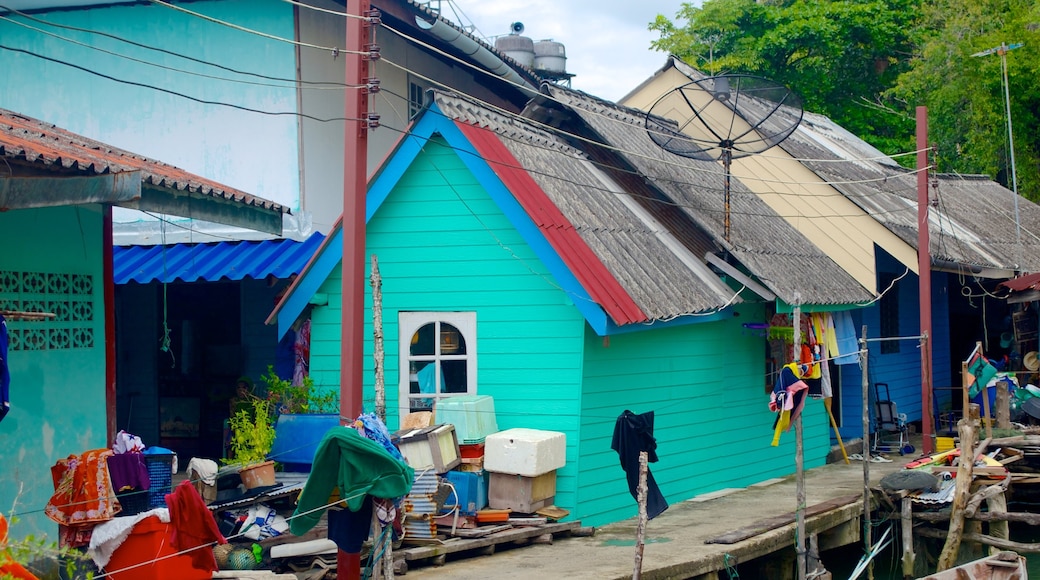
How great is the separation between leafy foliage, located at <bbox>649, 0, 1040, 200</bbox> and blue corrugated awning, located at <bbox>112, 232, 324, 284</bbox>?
1867cm

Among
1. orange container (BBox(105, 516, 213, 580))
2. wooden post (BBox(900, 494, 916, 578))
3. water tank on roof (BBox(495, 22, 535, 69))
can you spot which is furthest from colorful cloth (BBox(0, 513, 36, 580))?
water tank on roof (BBox(495, 22, 535, 69))

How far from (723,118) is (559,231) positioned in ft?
27.9

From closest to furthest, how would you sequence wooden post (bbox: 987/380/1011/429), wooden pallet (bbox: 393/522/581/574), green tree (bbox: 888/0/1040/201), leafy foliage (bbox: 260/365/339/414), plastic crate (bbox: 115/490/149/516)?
plastic crate (bbox: 115/490/149/516) → wooden pallet (bbox: 393/522/581/574) → leafy foliage (bbox: 260/365/339/414) → wooden post (bbox: 987/380/1011/429) → green tree (bbox: 888/0/1040/201)

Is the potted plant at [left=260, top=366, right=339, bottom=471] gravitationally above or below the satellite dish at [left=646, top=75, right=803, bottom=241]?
below

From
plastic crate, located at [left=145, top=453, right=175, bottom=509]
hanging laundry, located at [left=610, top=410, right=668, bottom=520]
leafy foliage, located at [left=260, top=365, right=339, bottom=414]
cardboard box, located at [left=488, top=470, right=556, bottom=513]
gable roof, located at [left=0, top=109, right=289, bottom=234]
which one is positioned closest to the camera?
gable roof, located at [left=0, top=109, right=289, bottom=234]

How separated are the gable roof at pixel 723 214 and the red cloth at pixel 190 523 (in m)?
7.95

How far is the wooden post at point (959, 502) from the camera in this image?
13.5m

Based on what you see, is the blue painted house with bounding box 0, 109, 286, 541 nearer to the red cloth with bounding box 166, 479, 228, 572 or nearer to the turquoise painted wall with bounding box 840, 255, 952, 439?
the red cloth with bounding box 166, 479, 228, 572

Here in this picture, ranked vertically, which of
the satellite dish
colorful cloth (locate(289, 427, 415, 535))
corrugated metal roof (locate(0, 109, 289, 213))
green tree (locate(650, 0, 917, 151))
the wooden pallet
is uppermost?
green tree (locate(650, 0, 917, 151))

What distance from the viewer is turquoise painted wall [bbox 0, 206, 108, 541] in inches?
326

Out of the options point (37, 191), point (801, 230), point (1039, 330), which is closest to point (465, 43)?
point (801, 230)

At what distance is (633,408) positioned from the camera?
496 inches

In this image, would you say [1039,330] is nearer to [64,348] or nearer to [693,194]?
[693,194]

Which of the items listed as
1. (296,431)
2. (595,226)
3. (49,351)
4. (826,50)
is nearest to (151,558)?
(49,351)
